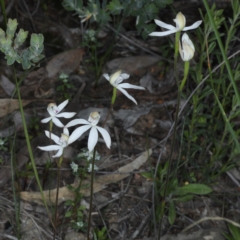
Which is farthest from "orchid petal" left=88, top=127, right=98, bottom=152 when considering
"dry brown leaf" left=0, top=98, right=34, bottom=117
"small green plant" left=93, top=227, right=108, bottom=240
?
"dry brown leaf" left=0, top=98, right=34, bottom=117

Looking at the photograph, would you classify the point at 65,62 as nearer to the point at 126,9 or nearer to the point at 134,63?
the point at 134,63

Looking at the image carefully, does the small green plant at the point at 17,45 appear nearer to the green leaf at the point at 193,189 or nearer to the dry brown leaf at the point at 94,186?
the dry brown leaf at the point at 94,186

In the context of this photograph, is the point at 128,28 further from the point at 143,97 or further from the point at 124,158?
the point at 124,158

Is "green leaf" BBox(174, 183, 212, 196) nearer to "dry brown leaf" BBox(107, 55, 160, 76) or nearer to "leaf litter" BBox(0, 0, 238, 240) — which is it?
"leaf litter" BBox(0, 0, 238, 240)

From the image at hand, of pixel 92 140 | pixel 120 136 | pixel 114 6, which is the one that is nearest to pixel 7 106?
pixel 120 136

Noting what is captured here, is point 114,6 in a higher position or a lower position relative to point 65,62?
higher

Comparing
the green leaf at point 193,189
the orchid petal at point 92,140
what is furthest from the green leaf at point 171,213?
the orchid petal at point 92,140
